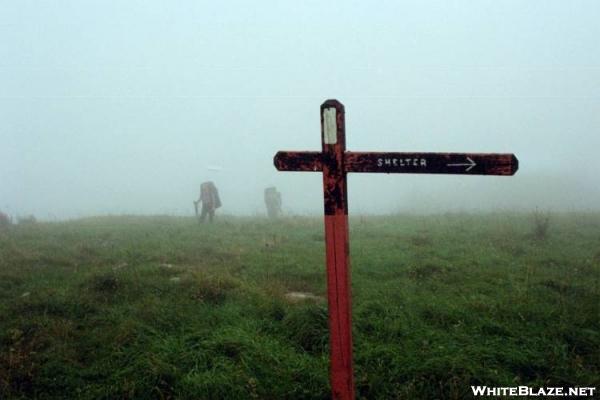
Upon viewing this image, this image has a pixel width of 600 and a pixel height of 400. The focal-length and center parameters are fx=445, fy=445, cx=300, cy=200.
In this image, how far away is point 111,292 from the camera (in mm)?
6574

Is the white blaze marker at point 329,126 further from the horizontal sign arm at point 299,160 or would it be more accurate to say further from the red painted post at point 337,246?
the horizontal sign arm at point 299,160

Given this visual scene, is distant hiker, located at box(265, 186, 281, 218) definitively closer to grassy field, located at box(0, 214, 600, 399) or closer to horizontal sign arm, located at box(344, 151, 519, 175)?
grassy field, located at box(0, 214, 600, 399)

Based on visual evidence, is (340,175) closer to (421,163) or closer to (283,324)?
(421,163)

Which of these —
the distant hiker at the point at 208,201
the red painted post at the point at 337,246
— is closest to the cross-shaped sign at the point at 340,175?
the red painted post at the point at 337,246

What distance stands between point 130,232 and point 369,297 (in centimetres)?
1008

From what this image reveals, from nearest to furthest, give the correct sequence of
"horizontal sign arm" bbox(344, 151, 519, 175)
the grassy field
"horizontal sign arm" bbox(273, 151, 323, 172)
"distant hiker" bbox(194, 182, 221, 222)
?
"horizontal sign arm" bbox(344, 151, 519, 175), "horizontal sign arm" bbox(273, 151, 323, 172), the grassy field, "distant hiker" bbox(194, 182, 221, 222)

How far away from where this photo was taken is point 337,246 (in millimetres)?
2934

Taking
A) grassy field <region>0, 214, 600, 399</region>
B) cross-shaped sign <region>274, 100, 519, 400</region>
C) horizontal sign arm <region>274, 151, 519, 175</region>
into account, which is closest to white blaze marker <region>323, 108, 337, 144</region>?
cross-shaped sign <region>274, 100, 519, 400</region>

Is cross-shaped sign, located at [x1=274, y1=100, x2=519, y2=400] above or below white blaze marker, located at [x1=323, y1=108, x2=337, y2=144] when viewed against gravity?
below

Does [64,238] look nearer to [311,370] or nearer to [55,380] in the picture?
[55,380]

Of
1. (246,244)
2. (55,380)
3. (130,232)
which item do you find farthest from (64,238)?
(55,380)

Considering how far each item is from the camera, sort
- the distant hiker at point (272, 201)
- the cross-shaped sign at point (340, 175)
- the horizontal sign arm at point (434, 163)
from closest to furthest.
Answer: the horizontal sign arm at point (434, 163) → the cross-shaped sign at point (340, 175) → the distant hiker at point (272, 201)

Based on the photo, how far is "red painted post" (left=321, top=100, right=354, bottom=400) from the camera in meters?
2.91

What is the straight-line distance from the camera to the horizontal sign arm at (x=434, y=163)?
2.70 metres
